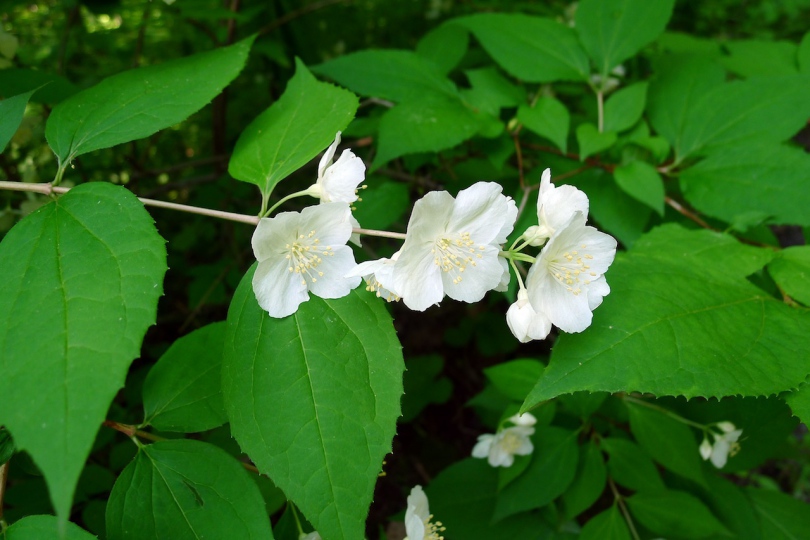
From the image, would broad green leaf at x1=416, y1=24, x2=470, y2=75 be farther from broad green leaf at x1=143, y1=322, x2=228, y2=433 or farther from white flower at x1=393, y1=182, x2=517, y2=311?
broad green leaf at x1=143, y1=322, x2=228, y2=433

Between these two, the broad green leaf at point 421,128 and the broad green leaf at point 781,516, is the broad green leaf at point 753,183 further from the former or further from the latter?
the broad green leaf at point 781,516

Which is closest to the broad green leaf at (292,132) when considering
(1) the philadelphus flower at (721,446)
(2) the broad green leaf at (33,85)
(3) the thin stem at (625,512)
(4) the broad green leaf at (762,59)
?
(2) the broad green leaf at (33,85)

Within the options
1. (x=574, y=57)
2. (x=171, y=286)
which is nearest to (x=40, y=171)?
(x=171, y=286)

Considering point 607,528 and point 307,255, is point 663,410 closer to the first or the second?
point 607,528

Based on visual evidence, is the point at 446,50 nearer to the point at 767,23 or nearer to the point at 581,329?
the point at 581,329

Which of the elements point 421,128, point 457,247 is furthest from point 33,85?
point 457,247
